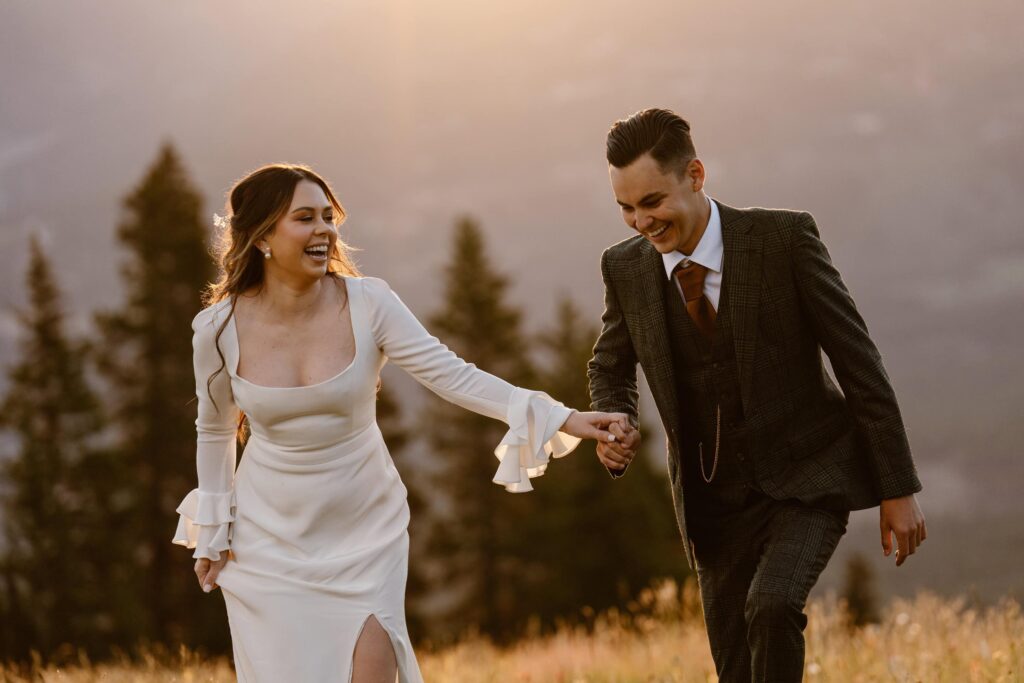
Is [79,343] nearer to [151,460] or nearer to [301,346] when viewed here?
[151,460]

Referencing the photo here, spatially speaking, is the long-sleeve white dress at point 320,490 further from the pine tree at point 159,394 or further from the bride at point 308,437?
the pine tree at point 159,394

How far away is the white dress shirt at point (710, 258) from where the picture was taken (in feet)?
15.4

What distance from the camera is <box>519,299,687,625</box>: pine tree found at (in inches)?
1233

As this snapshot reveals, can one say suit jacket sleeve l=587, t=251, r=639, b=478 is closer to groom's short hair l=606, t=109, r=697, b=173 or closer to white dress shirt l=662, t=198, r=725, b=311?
white dress shirt l=662, t=198, r=725, b=311

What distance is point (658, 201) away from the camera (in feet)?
15.0

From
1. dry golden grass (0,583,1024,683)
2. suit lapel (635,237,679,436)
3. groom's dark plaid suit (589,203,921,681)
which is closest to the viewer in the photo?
groom's dark plaid suit (589,203,921,681)

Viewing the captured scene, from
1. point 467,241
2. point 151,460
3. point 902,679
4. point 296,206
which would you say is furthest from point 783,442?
point 467,241

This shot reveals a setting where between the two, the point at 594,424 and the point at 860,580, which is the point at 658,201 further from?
the point at 860,580

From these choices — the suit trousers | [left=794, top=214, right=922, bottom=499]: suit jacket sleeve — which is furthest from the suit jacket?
the suit trousers

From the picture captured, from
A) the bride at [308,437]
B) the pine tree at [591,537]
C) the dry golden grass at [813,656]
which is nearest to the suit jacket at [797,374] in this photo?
the bride at [308,437]

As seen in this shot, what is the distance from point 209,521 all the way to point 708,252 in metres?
2.51

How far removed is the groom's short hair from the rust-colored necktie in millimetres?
442

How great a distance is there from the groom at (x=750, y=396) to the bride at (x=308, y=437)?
50cm

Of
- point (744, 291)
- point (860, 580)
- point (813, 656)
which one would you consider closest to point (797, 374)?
point (744, 291)
